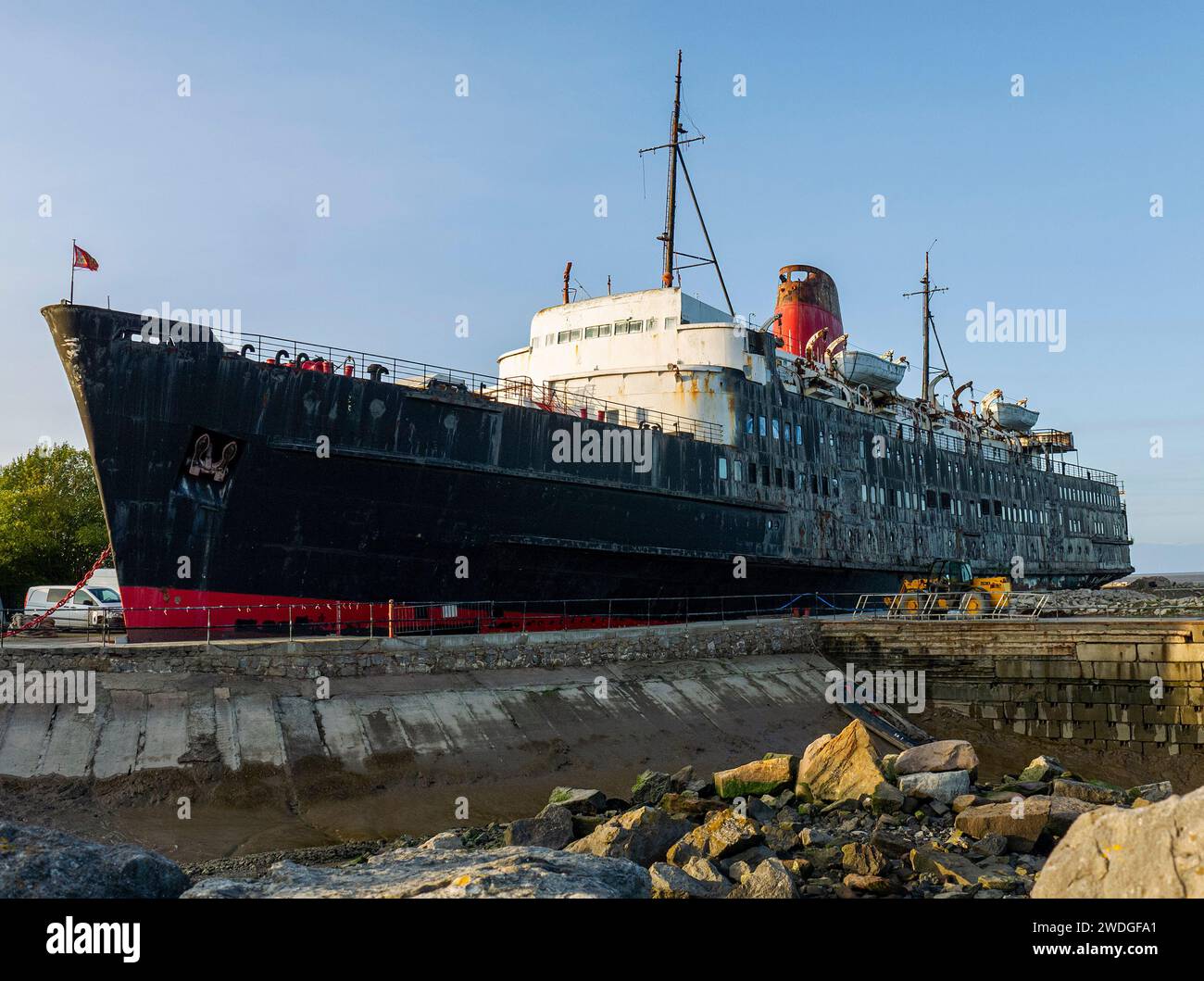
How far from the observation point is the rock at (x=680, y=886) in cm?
789

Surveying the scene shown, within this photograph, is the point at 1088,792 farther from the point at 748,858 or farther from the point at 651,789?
the point at 651,789

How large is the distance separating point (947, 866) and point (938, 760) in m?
4.38

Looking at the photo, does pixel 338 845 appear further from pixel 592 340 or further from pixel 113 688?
pixel 592 340

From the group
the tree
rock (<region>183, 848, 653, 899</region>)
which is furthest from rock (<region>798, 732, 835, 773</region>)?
the tree

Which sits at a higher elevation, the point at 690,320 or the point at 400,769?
the point at 690,320

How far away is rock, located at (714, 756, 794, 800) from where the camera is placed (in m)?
12.7

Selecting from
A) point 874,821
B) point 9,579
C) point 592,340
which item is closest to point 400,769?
point 874,821

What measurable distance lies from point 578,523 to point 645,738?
18.3 feet

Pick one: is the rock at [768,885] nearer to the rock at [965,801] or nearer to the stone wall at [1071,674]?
the rock at [965,801]

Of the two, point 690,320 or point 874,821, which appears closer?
point 874,821

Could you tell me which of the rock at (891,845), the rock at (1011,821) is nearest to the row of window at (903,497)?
the rock at (1011,821)

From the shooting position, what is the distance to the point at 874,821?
11.3 meters

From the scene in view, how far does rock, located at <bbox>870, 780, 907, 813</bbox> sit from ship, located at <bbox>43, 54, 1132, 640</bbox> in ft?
29.4

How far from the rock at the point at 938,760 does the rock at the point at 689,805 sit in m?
3.28
